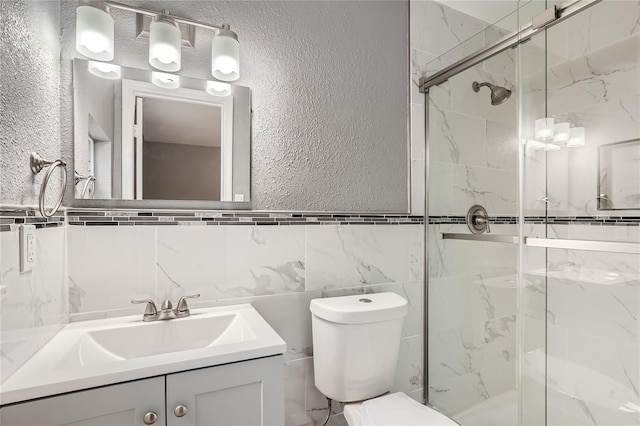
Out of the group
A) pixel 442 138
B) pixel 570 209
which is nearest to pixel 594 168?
pixel 570 209

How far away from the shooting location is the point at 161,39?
49.3 inches

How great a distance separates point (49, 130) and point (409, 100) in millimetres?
1607

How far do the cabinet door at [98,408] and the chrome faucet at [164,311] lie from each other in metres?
0.40

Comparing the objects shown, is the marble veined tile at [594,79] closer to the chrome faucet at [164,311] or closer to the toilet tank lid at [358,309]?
the toilet tank lid at [358,309]

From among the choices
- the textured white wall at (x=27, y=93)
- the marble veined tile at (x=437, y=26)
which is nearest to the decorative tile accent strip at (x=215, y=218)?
the textured white wall at (x=27, y=93)

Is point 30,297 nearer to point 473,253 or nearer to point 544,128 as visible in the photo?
point 473,253

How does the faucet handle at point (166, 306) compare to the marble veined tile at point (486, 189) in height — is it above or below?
below

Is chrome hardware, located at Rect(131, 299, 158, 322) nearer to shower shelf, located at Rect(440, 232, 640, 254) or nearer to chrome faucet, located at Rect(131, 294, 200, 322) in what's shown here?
chrome faucet, located at Rect(131, 294, 200, 322)

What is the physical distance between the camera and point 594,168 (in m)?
1.23

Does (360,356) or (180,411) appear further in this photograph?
(360,356)

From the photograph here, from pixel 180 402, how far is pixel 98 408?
0.59 ft

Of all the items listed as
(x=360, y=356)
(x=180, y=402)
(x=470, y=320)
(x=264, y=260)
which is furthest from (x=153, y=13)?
(x=470, y=320)

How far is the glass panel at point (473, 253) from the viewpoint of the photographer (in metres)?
1.47

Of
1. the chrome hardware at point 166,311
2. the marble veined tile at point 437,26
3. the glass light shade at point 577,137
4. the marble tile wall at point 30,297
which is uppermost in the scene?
the marble veined tile at point 437,26
